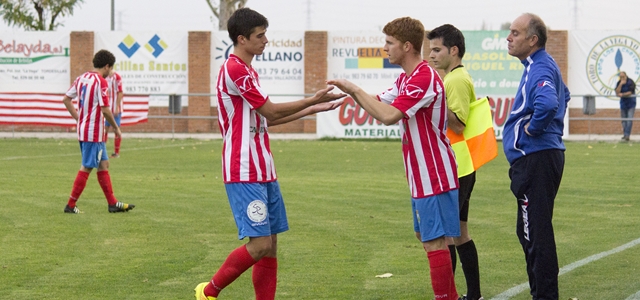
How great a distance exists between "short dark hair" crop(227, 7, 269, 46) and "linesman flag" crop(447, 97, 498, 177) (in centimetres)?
170

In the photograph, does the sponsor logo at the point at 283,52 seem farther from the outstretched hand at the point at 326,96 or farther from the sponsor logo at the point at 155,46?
the outstretched hand at the point at 326,96

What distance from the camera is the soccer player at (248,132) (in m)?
6.34

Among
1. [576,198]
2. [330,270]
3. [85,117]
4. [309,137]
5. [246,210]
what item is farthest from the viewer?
[309,137]

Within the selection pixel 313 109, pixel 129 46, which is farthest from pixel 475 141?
pixel 129 46

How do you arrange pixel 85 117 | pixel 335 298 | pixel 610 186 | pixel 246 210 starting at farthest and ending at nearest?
1. pixel 610 186
2. pixel 85 117
3. pixel 335 298
4. pixel 246 210

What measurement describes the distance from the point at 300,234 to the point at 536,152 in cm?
458

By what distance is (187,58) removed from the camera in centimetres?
3594

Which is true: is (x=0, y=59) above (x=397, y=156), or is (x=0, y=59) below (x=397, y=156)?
above

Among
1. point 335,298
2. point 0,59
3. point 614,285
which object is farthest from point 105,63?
point 0,59

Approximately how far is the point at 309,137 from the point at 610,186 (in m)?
17.1

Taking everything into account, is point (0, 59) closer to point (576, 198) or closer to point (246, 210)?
point (576, 198)

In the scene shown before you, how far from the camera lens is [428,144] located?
20.7ft

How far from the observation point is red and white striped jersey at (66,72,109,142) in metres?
12.6

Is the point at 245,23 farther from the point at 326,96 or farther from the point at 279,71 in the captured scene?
the point at 279,71
